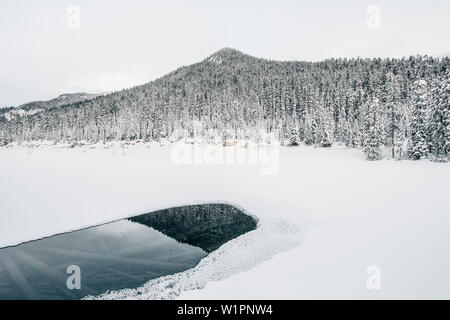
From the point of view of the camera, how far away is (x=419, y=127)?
37.8m

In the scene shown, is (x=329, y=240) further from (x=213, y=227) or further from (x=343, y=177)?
(x=343, y=177)

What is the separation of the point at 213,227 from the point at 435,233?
460 inches

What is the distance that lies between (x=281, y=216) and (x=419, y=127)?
31.6m

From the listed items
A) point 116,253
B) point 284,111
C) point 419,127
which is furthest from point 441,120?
point 284,111

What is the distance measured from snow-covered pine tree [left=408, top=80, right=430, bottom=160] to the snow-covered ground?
26.3 ft

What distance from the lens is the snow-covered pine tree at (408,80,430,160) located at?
1478 inches

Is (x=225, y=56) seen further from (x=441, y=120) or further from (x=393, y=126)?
(x=441, y=120)

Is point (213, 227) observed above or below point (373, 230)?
below

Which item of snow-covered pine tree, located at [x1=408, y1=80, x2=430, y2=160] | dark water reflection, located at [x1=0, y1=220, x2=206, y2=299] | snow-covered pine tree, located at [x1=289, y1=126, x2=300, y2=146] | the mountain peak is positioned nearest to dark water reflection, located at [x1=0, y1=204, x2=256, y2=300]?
dark water reflection, located at [x1=0, y1=220, x2=206, y2=299]

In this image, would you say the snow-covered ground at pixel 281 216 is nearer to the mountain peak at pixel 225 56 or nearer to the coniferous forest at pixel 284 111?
the coniferous forest at pixel 284 111

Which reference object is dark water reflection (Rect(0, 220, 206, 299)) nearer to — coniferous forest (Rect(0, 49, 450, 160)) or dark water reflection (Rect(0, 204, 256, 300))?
dark water reflection (Rect(0, 204, 256, 300))

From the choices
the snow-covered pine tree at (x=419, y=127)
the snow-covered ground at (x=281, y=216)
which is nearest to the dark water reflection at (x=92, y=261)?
the snow-covered ground at (x=281, y=216)

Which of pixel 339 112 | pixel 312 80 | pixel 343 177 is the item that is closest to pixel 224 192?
pixel 343 177

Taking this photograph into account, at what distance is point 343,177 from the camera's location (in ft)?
90.0
